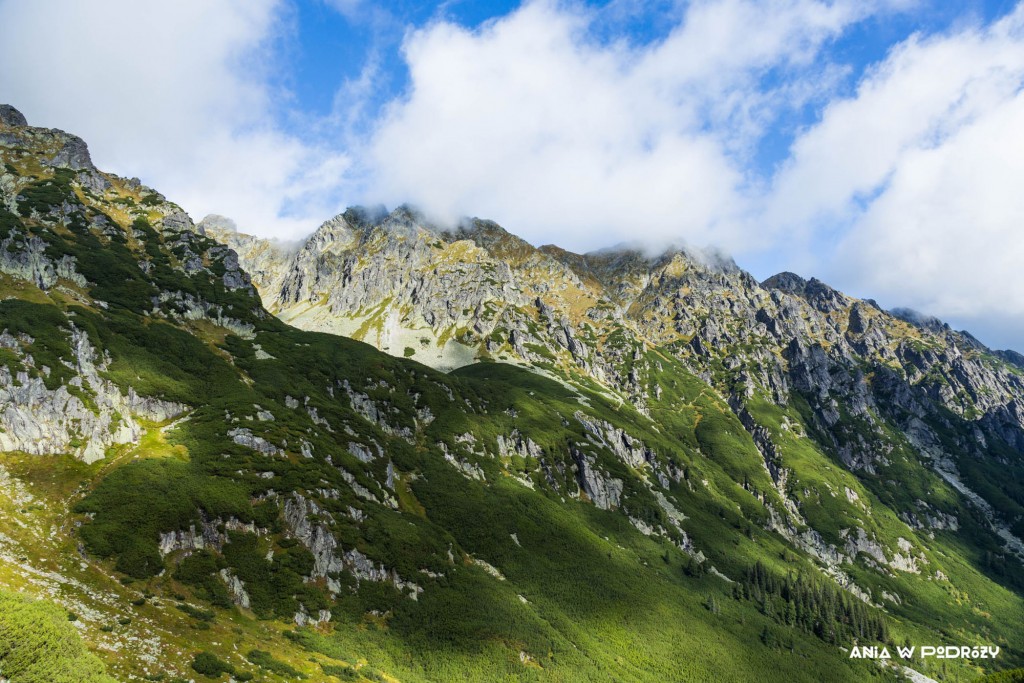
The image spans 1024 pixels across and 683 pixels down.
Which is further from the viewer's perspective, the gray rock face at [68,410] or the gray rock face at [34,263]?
the gray rock face at [34,263]

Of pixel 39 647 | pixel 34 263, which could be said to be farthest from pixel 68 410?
pixel 34 263

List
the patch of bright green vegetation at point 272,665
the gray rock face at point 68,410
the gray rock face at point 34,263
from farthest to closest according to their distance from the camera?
the gray rock face at point 34,263, the gray rock face at point 68,410, the patch of bright green vegetation at point 272,665

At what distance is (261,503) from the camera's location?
119250 millimetres

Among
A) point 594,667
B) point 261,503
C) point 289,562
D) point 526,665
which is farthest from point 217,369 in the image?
point 594,667

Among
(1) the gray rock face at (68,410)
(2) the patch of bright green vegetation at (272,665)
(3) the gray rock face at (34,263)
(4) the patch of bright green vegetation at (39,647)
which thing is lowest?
(2) the patch of bright green vegetation at (272,665)

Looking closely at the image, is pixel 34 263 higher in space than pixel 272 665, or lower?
higher

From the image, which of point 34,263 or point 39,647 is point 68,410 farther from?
point 34,263

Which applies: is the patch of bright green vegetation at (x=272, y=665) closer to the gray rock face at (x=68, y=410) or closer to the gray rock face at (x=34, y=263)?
the gray rock face at (x=68, y=410)

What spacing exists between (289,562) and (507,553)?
73909mm

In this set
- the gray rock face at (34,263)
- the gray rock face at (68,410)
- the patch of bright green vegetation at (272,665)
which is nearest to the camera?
the patch of bright green vegetation at (272,665)

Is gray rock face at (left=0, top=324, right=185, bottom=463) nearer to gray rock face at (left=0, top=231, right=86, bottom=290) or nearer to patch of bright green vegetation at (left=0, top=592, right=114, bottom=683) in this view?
gray rock face at (left=0, top=231, right=86, bottom=290)

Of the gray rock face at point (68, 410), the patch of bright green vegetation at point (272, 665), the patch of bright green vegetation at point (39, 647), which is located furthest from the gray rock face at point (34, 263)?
the patch of bright green vegetation at point (39, 647)

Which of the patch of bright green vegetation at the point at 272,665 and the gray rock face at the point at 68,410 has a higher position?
the gray rock face at the point at 68,410

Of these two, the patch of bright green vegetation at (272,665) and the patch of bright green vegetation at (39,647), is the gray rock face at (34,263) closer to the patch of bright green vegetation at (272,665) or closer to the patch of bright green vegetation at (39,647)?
the patch of bright green vegetation at (272,665)
